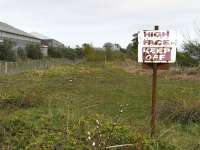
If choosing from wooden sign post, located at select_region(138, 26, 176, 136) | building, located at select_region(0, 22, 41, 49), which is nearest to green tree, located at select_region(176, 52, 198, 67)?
building, located at select_region(0, 22, 41, 49)

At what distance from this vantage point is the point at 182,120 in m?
7.15

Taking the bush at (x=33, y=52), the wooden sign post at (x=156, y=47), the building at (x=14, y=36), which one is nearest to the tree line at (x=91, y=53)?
the bush at (x=33, y=52)

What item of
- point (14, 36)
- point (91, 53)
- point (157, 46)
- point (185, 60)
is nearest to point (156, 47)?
point (157, 46)

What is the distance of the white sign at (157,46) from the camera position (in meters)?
4.88

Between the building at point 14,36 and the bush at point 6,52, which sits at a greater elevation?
the building at point 14,36

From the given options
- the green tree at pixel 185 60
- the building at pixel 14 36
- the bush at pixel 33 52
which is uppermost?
the building at pixel 14 36

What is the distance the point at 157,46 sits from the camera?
16.0ft

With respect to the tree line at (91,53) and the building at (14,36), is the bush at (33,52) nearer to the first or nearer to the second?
the tree line at (91,53)

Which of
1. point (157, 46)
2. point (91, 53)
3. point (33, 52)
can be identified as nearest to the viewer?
point (157, 46)

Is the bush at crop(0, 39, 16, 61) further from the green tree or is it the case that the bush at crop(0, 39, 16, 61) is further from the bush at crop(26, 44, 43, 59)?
the green tree

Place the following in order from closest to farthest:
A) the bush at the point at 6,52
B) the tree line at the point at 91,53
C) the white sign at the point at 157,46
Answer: the white sign at the point at 157,46 < the tree line at the point at 91,53 < the bush at the point at 6,52

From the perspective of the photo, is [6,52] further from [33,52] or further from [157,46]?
[157,46]

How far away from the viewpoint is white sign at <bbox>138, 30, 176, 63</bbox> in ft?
16.0

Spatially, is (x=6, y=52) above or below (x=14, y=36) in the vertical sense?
below
